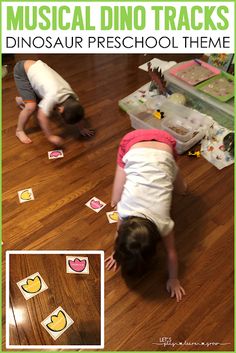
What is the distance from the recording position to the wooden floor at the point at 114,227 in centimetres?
125

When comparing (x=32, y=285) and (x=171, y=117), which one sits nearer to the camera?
(x=32, y=285)

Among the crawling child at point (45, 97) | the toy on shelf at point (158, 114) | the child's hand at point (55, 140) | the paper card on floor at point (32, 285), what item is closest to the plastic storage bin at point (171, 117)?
the toy on shelf at point (158, 114)

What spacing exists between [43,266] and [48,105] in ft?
2.66

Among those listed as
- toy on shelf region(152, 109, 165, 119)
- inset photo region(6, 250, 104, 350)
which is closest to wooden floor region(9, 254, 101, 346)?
inset photo region(6, 250, 104, 350)

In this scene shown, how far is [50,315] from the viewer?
128cm

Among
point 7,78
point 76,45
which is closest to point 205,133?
point 76,45

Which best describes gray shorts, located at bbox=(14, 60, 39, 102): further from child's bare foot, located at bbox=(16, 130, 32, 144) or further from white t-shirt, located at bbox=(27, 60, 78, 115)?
child's bare foot, located at bbox=(16, 130, 32, 144)

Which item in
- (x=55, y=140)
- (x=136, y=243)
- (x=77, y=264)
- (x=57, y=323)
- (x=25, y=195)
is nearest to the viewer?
(x=136, y=243)

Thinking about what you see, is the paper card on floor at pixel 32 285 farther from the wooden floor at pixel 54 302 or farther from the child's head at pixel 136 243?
the child's head at pixel 136 243

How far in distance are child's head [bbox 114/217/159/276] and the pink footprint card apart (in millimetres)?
712

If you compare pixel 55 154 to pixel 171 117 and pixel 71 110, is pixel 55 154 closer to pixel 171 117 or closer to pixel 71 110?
pixel 71 110

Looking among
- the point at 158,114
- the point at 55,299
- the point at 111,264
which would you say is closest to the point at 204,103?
the point at 158,114

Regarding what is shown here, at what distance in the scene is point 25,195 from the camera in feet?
5.40

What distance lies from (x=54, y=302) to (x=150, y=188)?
60 cm
